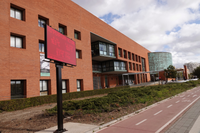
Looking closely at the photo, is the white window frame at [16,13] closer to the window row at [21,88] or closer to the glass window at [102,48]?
the window row at [21,88]

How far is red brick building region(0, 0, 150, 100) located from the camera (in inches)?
592

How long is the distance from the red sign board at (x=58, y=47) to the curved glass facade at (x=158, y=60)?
71.3 m

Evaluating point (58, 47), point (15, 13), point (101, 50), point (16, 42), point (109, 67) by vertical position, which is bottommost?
point (58, 47)

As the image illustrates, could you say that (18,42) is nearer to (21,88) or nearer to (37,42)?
(37,42)

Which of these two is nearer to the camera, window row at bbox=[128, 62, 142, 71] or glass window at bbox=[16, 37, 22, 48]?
glass window at bbox=[16, 37, 22, 48]

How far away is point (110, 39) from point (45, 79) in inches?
784

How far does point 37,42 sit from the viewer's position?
18.0 metres

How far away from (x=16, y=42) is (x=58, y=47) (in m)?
11.8

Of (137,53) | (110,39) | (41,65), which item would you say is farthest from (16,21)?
(137,53)

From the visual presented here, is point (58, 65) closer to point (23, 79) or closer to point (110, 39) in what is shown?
point (23, 79)

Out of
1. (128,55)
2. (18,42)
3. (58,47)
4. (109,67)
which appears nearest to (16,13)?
(18,42)

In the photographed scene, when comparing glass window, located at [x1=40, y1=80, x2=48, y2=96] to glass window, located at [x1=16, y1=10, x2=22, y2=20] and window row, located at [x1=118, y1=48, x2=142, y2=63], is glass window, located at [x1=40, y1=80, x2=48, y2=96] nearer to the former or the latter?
glass window, located at [x1=16, y1=10, x2=22, y2=20]

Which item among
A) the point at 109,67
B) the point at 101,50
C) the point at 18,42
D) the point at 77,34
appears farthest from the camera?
the point at 109,67

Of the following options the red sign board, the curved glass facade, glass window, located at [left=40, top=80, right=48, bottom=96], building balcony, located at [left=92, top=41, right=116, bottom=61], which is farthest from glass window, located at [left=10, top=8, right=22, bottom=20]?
the curved glass facade
